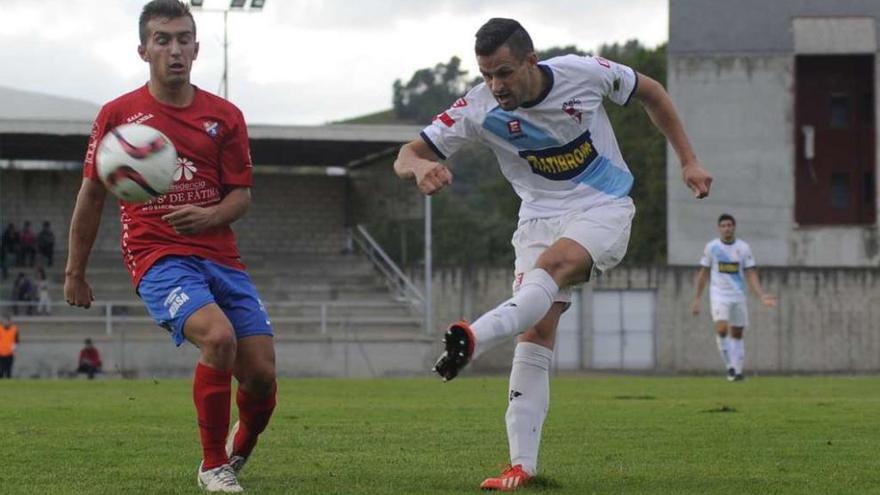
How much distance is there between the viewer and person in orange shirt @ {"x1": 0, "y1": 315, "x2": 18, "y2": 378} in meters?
36.9

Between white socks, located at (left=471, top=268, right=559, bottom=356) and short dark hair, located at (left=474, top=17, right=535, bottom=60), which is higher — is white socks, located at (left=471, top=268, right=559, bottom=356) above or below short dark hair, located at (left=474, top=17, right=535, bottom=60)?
below

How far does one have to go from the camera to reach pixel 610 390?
2245 cm

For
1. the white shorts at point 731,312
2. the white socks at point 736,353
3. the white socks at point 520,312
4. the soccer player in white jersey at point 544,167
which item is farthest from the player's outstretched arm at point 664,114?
the white socks at point 736,353

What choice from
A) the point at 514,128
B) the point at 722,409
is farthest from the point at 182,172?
the point at 722,409

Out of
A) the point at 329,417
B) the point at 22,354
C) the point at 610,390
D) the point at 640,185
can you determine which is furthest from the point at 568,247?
the point at 640,185

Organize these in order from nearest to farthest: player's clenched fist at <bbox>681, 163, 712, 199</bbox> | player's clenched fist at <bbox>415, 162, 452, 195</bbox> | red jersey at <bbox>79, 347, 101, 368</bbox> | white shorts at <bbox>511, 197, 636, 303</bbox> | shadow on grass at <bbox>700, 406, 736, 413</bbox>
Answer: player's clenched fist at <bbox>415, 162, 452, 195</bbox> < white shorts at <bbox>511, 197, 636, 303</bbox> < player's clenched fist at <bbox>681, 163, 712, 199</bbox> < shadow on grass at <bbox>700, 406, 736, 413</bbox> < red jersey at <bbox>79, 347, 101, 368</bbox>

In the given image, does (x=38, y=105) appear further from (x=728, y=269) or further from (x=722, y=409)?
(x=722, y=409)

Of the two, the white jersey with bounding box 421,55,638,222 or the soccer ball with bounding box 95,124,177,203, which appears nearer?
the soccer ball with bounding box 95,124,177,203

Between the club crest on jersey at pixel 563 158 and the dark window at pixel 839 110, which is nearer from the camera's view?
the club crest on jersey at pixel 563 158

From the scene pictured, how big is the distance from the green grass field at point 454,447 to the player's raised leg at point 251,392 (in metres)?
0.17

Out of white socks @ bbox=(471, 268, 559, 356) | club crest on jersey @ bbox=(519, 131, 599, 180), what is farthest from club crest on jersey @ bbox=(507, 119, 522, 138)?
white socks @ bbox=(471, 268, 559, 356)

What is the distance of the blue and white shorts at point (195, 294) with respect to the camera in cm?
778

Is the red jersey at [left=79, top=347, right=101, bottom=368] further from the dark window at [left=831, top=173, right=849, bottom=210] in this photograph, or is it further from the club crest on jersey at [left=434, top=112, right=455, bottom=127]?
the dark window at [left=831, top=173, right=849, bottom=210]

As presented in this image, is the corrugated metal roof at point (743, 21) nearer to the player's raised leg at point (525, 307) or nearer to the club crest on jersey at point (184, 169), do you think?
the player's raised leg at point (525, 307)
